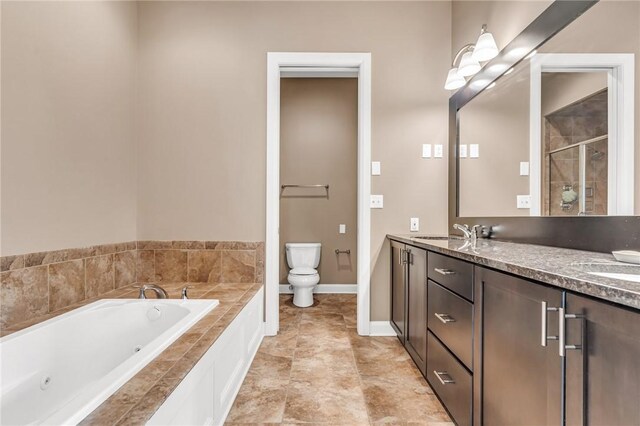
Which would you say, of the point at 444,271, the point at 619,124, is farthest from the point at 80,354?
the point at 619,124

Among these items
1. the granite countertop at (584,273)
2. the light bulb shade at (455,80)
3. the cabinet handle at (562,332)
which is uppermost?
the light bulb shade at (455,80)

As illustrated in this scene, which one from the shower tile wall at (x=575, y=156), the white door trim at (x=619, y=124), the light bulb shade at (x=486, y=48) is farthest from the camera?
the light bulb shade at (x=486, y=48)

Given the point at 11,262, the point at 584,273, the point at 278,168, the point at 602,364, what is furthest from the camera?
the point at 278,168

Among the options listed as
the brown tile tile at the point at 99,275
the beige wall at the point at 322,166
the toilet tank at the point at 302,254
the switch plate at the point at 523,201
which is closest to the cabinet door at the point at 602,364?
the switch plate at the point at 523,201

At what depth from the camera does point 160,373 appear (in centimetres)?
94

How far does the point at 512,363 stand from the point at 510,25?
1.91 metres

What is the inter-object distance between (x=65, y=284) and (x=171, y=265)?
778 millimetres

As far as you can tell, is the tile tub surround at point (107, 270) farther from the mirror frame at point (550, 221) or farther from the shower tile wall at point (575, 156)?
the shower tile wall at point (575, 156)

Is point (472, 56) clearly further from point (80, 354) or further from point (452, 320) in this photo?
point (80, 354)

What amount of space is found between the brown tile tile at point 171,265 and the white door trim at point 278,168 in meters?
0.68

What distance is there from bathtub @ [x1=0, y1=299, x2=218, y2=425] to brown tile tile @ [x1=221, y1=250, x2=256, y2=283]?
76 cm

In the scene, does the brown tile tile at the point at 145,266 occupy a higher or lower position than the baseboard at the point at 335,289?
higher

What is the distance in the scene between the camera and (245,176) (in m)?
2.51

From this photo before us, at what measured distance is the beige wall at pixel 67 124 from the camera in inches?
57.1
